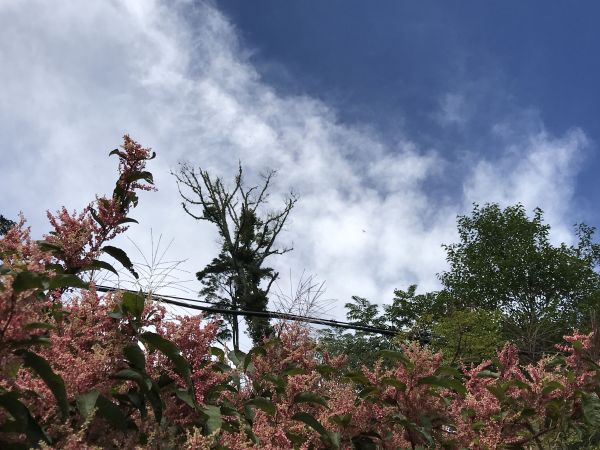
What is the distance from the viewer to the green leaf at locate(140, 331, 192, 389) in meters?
1.92

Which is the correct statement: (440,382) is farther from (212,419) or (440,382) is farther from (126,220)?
(126,220)

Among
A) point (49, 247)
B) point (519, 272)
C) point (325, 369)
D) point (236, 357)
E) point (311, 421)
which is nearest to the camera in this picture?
point (49, 247)

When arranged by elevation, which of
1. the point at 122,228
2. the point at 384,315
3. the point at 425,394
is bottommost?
the point at 425,394

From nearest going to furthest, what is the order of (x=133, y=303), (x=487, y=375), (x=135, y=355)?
(x=135, y=355) → (x=133, y=303) → (x=487, y=375)

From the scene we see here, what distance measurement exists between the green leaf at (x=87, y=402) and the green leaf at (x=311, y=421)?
113 cm

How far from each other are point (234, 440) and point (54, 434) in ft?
2.28

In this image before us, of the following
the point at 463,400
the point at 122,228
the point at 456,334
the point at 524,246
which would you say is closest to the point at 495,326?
the point at 456,334

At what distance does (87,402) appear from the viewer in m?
1.64

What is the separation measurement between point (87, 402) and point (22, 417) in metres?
0.17

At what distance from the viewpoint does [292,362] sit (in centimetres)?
318

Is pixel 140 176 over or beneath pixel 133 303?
over

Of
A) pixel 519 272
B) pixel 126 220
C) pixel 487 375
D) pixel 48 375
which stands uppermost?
pixel 519 272

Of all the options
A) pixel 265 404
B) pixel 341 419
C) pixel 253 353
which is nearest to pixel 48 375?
pixel 265 404

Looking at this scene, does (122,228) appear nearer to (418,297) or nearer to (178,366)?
(178,366)
